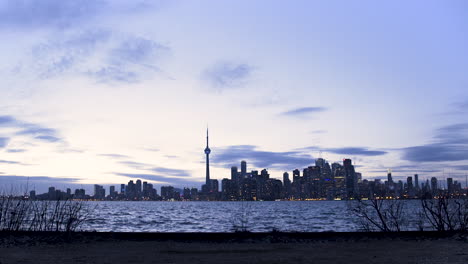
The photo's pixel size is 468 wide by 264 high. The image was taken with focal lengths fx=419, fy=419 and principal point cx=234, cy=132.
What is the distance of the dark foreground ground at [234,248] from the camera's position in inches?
530

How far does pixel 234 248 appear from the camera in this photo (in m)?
16.2

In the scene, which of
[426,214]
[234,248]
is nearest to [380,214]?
[426,214]

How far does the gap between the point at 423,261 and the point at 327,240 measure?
5.54 metres

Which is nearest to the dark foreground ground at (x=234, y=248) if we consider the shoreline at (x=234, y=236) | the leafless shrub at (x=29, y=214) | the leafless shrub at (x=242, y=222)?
the shoreline at (x=234, y=236)

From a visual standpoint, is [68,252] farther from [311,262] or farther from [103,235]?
[311,262]

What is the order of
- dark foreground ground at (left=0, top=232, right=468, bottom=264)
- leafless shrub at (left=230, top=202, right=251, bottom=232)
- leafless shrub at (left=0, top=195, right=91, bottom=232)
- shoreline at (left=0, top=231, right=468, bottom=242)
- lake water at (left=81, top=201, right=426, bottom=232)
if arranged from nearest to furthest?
dark foreground ground at (left=0, top=232, right=468, bottom=264) < shoreline at (left=0, top=231, right=468, bottom=242) < leafless shrub at (left=0, top=195, right=91, bottom=232) < leafless shrub at (left=230, top=202, right=251, bottom=232) < lake water at (left=81, top=201, right=426, bottom=232)

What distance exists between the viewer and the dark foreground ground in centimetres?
1345

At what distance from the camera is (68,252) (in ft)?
49.5

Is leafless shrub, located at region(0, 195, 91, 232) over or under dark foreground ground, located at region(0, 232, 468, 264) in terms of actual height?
over

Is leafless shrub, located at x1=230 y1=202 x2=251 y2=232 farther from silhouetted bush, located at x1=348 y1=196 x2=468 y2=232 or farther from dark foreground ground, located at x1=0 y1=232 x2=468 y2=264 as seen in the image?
silhouetted bush, located at x1=348 y1=196 x2=468 y2=232

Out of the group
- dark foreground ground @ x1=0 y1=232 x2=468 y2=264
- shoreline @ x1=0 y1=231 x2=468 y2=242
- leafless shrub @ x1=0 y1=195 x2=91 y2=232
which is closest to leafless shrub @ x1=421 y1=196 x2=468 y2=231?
shoreline @ x1=0 y1=231 x2=468 y2=242

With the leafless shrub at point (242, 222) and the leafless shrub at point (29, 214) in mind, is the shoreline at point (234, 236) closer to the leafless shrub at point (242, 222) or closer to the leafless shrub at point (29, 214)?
the leafless shrub at point (29, 214)

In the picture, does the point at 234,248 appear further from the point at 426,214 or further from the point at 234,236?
the point at 426,214

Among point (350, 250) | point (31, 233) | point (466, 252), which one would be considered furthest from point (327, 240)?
point (31, 233)
